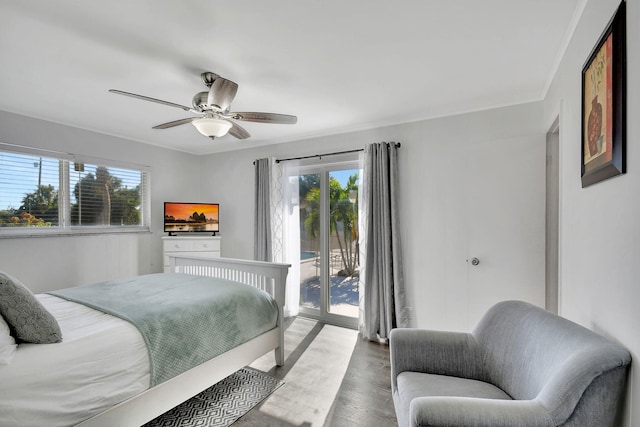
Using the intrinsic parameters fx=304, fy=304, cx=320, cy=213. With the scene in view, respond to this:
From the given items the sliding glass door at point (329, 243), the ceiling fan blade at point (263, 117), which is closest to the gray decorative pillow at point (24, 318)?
the ceiling fan blade at point (263, 117)

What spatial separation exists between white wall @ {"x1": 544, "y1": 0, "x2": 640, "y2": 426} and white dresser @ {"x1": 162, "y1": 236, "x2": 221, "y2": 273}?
382 cm

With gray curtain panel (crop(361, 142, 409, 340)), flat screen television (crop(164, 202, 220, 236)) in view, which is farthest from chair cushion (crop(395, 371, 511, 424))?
flat screen television (crop(164, 202, 220, 236))

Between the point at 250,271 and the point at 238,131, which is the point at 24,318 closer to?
the point at 250,271

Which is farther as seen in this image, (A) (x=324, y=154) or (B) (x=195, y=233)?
(B) (x=195, y=233)

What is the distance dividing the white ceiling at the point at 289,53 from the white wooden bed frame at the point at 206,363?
1.56m

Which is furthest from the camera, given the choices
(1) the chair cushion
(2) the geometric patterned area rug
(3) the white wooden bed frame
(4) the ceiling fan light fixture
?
(4) the ceiling fan light fixture

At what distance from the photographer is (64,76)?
228 centimetres

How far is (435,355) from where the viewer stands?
Result: 166 cm

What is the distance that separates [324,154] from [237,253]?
2.01 meters

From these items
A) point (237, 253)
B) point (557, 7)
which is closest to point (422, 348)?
point (557, 7)

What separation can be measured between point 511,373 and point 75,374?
2.03m

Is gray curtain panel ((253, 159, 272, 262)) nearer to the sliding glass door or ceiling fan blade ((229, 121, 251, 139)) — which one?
the sliding glass door

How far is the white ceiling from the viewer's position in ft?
5.20

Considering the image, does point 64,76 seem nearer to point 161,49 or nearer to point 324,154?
point 161,49
